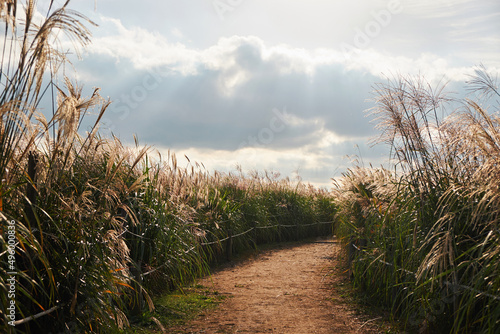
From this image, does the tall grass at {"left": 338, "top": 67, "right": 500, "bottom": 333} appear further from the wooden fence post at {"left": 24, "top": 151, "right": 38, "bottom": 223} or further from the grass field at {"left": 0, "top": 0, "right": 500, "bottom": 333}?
the wooden fence post at {"left": 24, "top": 151, "right": 38, "bottom": 223}

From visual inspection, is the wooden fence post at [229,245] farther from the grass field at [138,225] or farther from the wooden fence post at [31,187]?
the wooden fence post at [31,187]

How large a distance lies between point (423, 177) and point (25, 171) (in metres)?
3.74

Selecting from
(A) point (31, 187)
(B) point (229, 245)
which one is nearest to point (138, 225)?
(A) point (31, 187)

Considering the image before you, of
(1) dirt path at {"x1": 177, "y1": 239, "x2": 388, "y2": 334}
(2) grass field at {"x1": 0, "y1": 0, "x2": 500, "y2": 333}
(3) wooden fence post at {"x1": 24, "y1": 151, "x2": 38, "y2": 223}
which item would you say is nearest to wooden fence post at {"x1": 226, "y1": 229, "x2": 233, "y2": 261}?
(1) dirt path at {"x1": 177, "y1": 239, "x2": 388, "y2": 334}

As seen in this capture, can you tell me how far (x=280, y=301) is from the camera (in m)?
6.07

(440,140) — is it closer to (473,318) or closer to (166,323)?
(473,318)

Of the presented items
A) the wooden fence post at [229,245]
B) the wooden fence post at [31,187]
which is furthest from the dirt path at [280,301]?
the wooden fence post at [31,187]

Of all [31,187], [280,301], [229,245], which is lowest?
[280,301]

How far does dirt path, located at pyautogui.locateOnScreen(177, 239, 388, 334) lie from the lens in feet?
16.2

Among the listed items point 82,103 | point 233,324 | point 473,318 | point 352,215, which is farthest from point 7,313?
point 352,215

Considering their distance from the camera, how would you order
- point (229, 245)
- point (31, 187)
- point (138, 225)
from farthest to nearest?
point (229, 245), point (138, 225), point (31, 187)

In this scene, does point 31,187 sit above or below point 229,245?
above

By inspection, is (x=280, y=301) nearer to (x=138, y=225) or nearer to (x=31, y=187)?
(x=138, y=225)

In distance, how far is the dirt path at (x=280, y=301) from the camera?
16.2 feet
